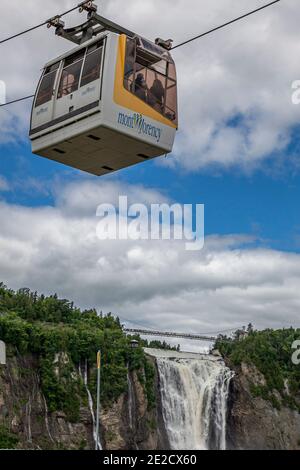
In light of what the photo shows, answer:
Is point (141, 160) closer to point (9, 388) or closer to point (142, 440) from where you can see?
Answer: point (9, 388)

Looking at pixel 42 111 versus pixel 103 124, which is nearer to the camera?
pixel 103 124

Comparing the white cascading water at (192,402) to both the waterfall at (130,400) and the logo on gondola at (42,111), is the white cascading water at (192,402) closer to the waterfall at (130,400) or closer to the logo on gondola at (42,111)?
the waterfall at (130,400)

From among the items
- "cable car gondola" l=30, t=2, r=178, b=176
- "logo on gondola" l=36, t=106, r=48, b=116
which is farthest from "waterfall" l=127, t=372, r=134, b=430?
"logo on gondola" l=36, t=106, r=48, b=116

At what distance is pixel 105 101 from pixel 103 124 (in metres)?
0.87

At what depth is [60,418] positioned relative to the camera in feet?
240

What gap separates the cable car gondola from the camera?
2444 centimetres

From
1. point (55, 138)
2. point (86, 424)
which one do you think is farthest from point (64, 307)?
point (55, 138)

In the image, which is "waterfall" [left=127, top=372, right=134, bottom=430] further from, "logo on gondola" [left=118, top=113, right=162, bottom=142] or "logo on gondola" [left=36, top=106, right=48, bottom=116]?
"logo on gondola" [left=118, top=113, right=162, bottom=142]

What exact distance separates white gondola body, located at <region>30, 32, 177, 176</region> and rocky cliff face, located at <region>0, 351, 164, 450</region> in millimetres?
46373

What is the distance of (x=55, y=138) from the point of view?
25.7 m

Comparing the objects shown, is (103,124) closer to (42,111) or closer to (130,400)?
(42,111)

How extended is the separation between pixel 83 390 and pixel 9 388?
29.9ft

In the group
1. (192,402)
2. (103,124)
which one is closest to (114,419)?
(192,402)

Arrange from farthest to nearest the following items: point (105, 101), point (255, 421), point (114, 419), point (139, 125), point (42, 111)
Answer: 1. point (255, 421)
2. point (114, 419)
3. point (42, 111)
4. point (139, 125)
5. point (105, 101)
